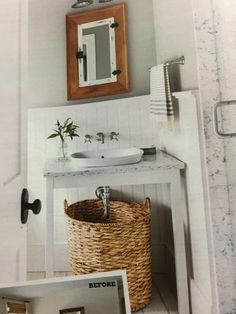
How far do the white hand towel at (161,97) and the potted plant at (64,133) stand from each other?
0.55 metres

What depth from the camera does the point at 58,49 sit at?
66.7 inches

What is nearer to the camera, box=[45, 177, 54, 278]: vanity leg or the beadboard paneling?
box=[45, 177, 54, 278]: vanity leg

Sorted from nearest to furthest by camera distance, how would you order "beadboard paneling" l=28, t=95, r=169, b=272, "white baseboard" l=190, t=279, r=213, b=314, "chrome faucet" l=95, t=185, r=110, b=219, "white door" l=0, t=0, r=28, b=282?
"white door" l=0, t=0, r=28, b=282 < "white baseboard" l=190, t=279, r=213, b=314 < "chrome faucet" l=95, t=185, r=110, b=219 < "beadboard paneling" l=28, t=95, r=169, b=272

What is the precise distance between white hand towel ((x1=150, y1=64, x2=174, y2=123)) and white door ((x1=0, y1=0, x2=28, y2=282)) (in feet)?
2.50

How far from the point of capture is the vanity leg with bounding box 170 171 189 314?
102 centimetres

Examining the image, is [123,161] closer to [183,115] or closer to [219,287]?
[183,115]

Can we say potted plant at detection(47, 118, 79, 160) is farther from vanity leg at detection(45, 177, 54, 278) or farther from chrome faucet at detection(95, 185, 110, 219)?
vanity leg at detection(45, 177, 54, 278)

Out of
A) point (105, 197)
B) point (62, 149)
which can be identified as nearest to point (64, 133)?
point (62, 149)

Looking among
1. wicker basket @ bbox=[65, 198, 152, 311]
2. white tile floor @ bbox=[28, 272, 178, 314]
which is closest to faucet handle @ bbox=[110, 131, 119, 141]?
wicker basket @ bbox=[65, 198, 152, 311]

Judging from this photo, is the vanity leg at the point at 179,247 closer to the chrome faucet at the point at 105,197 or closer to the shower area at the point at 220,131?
the shower area at the point at 220,131

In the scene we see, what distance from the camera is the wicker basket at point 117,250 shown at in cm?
109

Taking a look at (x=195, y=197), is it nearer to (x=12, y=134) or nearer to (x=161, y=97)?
(x=161, y=97)

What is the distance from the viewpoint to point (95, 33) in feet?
5.42

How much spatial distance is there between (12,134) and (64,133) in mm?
1124
